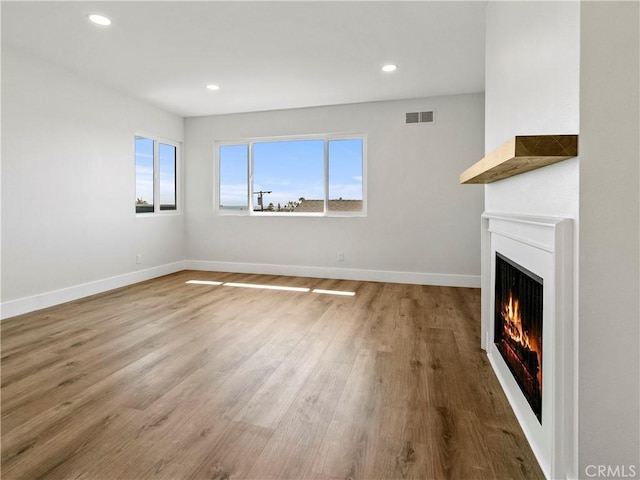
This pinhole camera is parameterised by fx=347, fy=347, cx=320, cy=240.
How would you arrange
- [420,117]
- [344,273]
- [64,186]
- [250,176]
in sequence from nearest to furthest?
[64,186] → [420,117] → [344,273] → [250,176]

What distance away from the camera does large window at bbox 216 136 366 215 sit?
5.35m

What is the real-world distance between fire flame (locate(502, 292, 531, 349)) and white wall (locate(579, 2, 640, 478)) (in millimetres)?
550

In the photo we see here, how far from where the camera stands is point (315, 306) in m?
3.84

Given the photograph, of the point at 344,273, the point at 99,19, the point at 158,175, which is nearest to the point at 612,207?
the point at 99,19

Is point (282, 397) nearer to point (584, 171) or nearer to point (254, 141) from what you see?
point (584, 171)

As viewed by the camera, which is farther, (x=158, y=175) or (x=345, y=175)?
(x=158, y=175)

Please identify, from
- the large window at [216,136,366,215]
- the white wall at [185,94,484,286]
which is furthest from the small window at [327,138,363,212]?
the white wall at [185,94,484,286]

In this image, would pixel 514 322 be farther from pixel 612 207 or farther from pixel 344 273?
pixel 344 273

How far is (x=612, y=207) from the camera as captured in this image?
1.07 m

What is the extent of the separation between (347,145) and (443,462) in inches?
180

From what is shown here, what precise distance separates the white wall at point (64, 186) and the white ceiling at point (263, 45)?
33 cm

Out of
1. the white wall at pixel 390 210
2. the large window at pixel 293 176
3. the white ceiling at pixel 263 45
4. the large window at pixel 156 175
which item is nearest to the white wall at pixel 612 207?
the white ceiling at pixel 263 45

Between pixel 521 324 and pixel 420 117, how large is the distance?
3846 millimetres

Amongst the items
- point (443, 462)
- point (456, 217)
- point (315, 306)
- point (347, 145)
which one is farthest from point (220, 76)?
point (443, 462)
